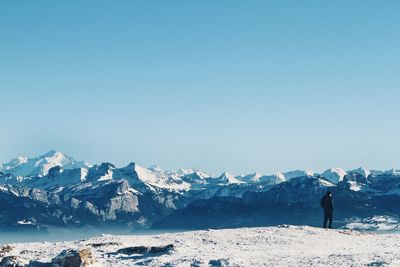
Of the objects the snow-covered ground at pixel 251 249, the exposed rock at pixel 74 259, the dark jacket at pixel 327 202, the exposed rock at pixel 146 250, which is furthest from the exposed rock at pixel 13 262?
the dark jacket at pixel 327 202

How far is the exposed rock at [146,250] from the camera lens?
35531 mm

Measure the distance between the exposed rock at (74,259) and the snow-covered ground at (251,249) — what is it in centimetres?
117

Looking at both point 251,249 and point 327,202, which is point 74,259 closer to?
point 251,249

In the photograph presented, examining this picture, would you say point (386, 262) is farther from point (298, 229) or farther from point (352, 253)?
point (298, 229)

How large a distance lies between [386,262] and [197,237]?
16.2 meters

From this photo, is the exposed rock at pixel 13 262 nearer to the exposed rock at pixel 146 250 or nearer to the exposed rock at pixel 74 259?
the exposed rock at pixel 74 259

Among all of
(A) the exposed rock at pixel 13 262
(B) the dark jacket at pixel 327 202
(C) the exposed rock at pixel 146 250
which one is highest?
(B) the dark jacket at pixel 327 202


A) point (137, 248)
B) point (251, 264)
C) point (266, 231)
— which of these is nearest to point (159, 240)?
point (137, 248)

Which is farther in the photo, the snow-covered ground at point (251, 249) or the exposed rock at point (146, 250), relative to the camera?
the exposed rock at point (146, 250)

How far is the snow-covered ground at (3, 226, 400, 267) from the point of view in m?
31.4

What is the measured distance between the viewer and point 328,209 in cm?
5422

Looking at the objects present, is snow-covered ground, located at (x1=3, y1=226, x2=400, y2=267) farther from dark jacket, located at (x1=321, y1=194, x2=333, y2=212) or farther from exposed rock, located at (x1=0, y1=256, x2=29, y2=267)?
dark jacket, located at (x1=321, y1=194, x2=333, y2=212)

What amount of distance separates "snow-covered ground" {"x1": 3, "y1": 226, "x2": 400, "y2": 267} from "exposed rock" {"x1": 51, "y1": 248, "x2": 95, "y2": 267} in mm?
1172

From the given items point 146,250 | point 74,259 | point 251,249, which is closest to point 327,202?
point 251,249
